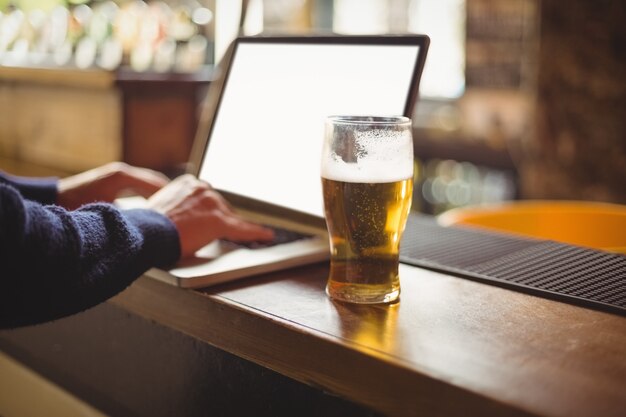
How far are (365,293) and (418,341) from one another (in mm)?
152

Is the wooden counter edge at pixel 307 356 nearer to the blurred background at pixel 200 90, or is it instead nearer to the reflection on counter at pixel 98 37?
the blurred background at pixel 200 90

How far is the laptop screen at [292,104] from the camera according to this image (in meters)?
1.20

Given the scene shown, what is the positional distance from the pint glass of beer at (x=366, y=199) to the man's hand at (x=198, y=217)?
0.81 ft

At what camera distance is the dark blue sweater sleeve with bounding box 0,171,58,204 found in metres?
1.48

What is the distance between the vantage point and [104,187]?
58.9 inches

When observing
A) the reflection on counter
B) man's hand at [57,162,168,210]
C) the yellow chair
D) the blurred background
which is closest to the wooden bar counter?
man's hand at [57,162,168,210]

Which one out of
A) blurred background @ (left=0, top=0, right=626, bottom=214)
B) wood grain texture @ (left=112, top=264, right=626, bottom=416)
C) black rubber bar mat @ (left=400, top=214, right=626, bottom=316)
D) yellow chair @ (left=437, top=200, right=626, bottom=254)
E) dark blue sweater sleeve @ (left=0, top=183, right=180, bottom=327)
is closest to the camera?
wood grain texture @ (left=112, top=264, right=626, bottom=416)

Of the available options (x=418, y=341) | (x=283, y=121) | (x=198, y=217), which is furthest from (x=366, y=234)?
(x=283, y=121)

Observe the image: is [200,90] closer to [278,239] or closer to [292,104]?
[292,104]

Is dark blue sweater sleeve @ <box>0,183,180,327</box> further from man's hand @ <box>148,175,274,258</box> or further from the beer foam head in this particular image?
the beer foam head

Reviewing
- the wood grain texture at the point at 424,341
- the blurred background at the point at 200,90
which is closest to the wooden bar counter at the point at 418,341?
the wood grain texture at the point at 424,341

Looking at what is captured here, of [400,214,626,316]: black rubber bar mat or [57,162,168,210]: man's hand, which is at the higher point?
[57,162,168,210]: man's hand

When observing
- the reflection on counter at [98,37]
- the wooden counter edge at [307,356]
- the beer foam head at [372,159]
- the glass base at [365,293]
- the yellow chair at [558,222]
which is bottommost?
the yellow chair at [558,222]

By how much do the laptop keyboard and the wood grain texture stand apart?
12 centimetres
